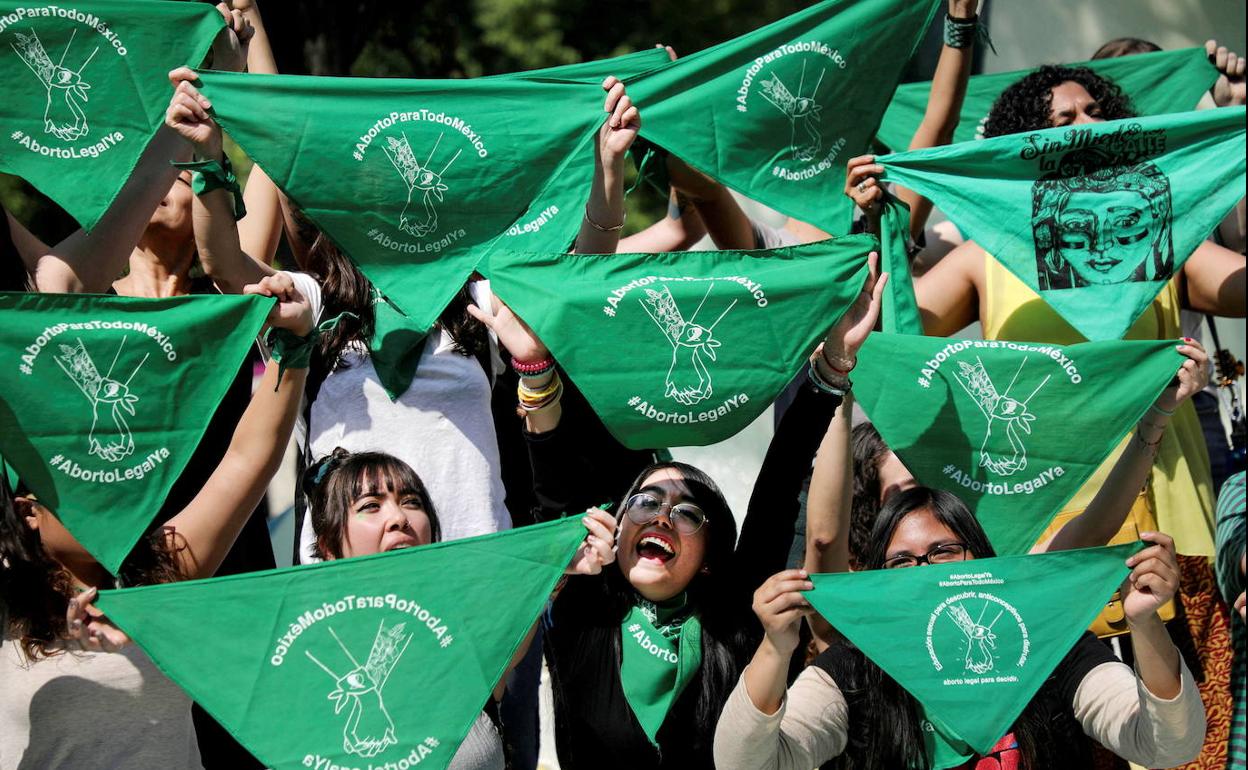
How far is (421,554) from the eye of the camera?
4.10 metres

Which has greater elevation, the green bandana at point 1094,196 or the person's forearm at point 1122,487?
the green bandana at point 1094,196

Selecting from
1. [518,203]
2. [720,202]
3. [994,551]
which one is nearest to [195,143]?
[518,203]

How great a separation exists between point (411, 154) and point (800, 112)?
1.24 meters

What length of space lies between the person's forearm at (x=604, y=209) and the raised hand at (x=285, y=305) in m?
0.87

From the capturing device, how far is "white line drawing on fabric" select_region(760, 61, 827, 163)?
508cm

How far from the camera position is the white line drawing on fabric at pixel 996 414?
15.0ft

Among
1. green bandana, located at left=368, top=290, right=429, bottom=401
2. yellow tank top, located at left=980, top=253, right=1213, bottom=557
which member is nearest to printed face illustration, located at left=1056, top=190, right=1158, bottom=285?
yellow tank top, located at left=980, top=253, right=1213, bottom=557

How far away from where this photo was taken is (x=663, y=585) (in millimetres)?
4492

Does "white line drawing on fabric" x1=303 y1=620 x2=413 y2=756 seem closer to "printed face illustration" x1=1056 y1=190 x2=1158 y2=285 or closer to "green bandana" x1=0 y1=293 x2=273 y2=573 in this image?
"green bandana" x1=0 y1=293 x2=273 y2=573

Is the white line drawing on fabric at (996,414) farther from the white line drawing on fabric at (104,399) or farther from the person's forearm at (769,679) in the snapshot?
the white line drawing on fabric at (104,399)

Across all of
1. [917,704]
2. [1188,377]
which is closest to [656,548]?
[917,704]

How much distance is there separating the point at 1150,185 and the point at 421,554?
7.91 ft

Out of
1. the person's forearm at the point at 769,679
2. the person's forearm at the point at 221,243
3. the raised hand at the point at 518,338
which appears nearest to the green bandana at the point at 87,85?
the person's forearm at the point at 221,243

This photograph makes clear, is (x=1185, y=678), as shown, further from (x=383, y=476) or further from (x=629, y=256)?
(x=383, y=476)
